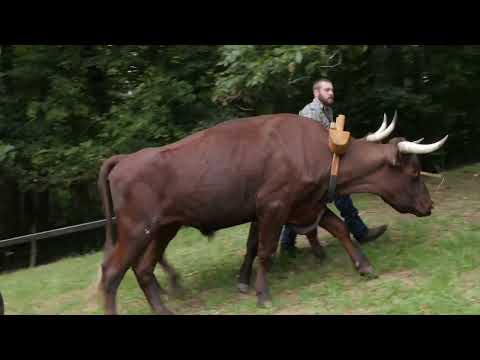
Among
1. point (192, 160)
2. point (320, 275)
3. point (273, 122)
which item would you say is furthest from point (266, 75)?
point (320, 275)

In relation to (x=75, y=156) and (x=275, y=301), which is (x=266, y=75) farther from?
(x=75, y=156)

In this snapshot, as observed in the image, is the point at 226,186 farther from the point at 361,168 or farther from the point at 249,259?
the point at 361,168

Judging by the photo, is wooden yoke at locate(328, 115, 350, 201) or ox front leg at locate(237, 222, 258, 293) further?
ox front leg at locate(237, 222, 258, 293)

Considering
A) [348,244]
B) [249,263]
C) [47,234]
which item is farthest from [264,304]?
[47,234]

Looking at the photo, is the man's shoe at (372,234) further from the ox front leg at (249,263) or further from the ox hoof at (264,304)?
the ox hoof at (264,304)

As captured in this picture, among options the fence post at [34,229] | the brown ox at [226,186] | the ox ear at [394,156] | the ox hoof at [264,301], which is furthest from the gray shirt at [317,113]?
the fence post at [34,229]

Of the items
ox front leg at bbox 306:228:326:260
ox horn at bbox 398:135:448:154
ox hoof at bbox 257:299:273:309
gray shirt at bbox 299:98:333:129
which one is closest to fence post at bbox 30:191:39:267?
ox front leg at bbox 306:228:326:260

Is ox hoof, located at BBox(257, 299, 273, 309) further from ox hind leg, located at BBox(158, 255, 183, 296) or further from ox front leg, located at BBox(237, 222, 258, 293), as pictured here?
ox hind leg, located at BBox(158, 255, 183, 296)

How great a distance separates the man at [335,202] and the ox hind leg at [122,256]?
189cm

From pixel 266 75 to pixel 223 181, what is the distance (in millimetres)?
2046

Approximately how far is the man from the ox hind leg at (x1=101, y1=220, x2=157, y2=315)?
1.89 metres

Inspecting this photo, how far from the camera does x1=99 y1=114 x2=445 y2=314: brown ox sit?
21.7 ft

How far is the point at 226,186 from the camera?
6766 millimetres

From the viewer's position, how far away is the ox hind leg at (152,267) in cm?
677
